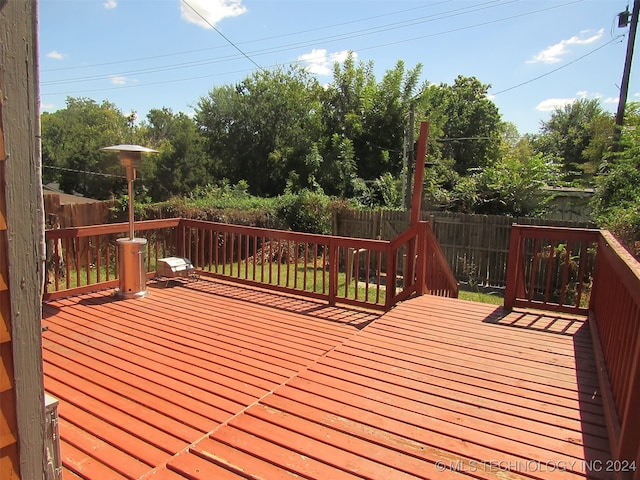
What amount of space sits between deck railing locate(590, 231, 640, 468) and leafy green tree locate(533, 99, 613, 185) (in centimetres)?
2103

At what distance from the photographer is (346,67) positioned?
18609mm

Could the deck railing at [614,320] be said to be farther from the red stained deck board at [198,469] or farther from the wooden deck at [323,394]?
the red stained deck board at [198,469]

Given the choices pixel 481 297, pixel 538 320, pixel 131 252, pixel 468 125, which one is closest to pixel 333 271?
pixel 538 320

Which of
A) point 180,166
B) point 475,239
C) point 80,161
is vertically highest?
point 80,161

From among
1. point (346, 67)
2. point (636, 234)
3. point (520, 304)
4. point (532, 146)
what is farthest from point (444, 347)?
point (532, 146)

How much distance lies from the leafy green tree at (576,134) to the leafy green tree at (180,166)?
1952 centimetres

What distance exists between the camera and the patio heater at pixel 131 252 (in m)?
4.75

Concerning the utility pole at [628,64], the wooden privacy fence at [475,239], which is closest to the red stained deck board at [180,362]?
the wooden privacy fence at [475,239]

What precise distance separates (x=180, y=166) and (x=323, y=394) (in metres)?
23.8

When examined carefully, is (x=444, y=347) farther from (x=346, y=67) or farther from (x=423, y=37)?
(x=346, y=67)

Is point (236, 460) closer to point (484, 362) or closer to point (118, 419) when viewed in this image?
point (118, 419)

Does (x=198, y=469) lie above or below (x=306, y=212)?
below

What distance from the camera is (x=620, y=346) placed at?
2.54m

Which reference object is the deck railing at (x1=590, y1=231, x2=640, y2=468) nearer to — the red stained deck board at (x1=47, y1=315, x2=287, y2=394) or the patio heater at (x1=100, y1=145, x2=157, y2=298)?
the red stained deck board at (x1=47, y1=315, x2=287, y2=394)
